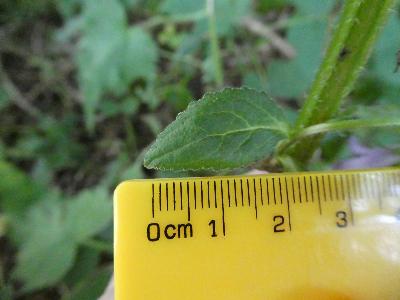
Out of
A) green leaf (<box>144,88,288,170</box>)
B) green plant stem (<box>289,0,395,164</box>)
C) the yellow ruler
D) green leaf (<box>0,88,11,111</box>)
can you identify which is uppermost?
green leaf (<box>0,88,11,111</box>)

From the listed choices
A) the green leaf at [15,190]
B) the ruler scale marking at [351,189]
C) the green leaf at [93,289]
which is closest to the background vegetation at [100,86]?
the green leaf at [15,190]

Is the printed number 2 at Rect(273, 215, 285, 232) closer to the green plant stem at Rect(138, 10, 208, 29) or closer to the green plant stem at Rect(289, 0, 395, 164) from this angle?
the green plant stem at Rect(289, 0, 395, 164)

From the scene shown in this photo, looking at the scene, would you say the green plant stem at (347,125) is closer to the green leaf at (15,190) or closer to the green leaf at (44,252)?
the green leaf at (44,252)

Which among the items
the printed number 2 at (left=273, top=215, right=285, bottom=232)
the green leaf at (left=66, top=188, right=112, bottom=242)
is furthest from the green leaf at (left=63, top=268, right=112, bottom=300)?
the printed number 2 at (left=273, top=215, right=285, bottom=232)

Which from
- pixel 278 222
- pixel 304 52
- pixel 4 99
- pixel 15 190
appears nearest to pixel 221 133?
pixel 278 222

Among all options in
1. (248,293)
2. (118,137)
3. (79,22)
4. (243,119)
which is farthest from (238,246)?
(79,22)

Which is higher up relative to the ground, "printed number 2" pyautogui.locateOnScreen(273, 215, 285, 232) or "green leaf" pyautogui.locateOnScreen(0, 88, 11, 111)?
"green leaf" pyautogui.locateOnScreen(0, 88, 11, 111)

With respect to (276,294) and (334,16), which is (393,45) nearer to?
(334,16)
